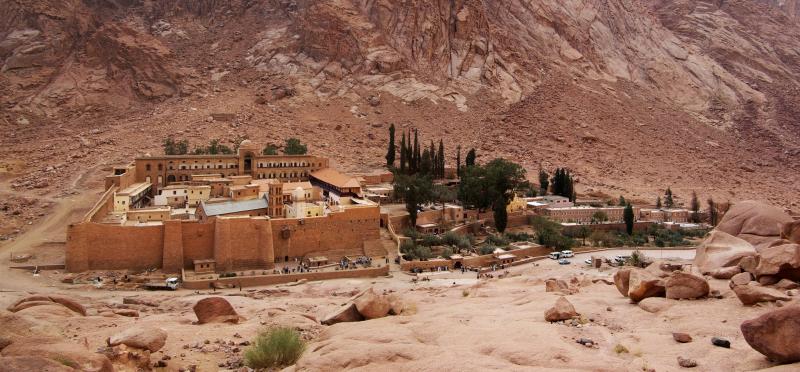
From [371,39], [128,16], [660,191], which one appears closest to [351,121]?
[371,39]

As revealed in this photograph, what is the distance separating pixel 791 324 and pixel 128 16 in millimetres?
79930

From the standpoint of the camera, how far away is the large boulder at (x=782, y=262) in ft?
37.2

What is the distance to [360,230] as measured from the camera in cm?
3147

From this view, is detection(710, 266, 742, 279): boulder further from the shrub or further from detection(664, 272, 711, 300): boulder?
the shrub

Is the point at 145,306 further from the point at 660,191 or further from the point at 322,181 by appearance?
the point at 660,191

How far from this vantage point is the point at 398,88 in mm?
65125

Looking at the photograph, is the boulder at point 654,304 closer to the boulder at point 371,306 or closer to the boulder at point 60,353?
the boulder at point 371,306

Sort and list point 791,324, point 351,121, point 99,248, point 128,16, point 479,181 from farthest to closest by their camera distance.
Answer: point 128,16, point 351,121, point 479,181, point 99,248, point 791,324

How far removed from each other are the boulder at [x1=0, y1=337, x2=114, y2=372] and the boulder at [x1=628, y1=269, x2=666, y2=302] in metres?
8.93

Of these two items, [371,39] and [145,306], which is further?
[371,39]

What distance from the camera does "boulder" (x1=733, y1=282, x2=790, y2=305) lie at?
10695 millimetres

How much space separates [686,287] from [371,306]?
5840 millimetres

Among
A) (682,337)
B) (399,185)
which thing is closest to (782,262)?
(682,337)

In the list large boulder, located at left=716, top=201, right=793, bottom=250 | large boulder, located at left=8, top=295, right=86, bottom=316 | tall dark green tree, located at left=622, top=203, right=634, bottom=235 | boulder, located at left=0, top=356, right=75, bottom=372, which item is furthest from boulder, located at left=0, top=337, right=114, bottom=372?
tall dark green tree, located at left=622, top=203, right=634, bottom=235
